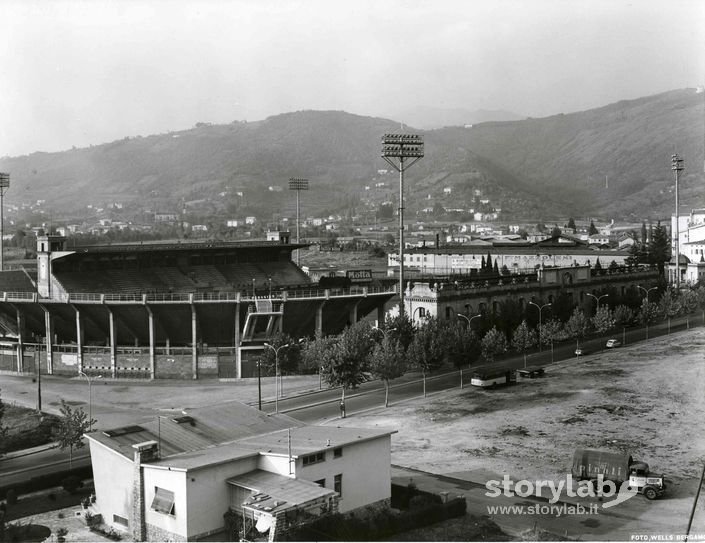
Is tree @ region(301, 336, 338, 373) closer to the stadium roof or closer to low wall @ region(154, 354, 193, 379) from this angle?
low wall @ region(154, 354, 193, 379)

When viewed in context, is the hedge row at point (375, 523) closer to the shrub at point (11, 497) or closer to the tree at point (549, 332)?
the shrub at point (11, 497)

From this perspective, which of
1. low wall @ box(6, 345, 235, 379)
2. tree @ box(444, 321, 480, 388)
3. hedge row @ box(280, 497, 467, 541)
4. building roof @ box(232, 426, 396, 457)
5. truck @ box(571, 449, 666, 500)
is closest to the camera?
hedge row @ box(280, 497, 467, 541)

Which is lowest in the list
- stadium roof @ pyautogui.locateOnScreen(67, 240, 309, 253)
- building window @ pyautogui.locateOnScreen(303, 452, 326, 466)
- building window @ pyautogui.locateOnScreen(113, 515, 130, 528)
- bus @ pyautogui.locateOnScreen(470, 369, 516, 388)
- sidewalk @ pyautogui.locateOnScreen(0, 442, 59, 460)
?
sidewalk @ pyautogui.locateOnScreen(0, 442, 59, 460)

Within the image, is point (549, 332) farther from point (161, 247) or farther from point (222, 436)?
point (222, 436)

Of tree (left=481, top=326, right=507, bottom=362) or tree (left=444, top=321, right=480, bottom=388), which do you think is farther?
tree (left=481, top=326, right=507, bottom=362)

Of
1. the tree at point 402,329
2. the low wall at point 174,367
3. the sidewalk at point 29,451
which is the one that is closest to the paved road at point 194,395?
the sidewalk at point 29,451

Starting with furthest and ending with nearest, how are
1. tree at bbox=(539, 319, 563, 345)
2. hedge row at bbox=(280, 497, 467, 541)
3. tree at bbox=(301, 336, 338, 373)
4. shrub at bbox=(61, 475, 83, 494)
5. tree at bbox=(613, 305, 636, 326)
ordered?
1. tree at bbox=(613, 305, 636, 326)
2. tree at bbox=(539, 319, 563, 345)
3. tree at bbox=(301, 336, 338, 373)
4. shrub at bbox=(61, 475, 83, 494)
5. hedge row at bbox=(280, 497, 467, 541)

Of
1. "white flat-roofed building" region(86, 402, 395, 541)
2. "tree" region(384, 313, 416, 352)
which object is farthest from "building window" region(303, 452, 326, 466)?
"tree" region(384, 313, 416, 352)
